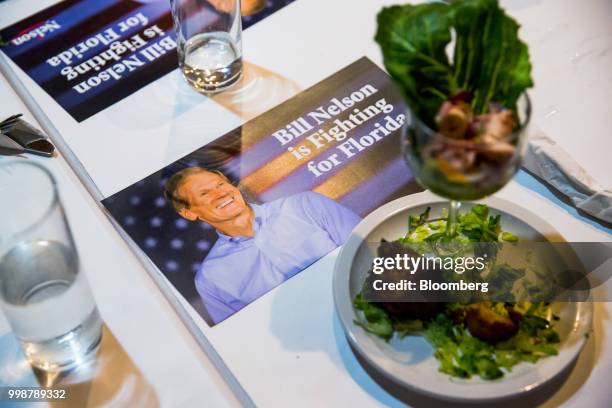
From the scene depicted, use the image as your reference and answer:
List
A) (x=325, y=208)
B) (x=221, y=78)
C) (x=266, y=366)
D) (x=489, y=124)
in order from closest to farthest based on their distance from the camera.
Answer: (x=489, y=124) → (x=266, y=366) → (x=325, y=208) → (x=221, y=78)

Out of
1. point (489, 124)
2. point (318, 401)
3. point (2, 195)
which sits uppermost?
point (489, 124)

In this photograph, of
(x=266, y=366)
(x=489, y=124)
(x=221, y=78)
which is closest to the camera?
(x=489, y=124)

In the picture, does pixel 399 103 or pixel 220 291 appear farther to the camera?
pixel 399 103

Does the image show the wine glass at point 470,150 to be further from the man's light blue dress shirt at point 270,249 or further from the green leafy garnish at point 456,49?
the man's light blue dress shirt at point 270,249

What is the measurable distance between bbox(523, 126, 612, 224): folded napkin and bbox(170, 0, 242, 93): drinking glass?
0.35 m

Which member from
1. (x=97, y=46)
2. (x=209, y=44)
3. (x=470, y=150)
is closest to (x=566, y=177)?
(x=470, y=150)

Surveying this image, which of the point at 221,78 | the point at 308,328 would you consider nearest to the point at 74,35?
the point at 221,78

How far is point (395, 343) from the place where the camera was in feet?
2.09

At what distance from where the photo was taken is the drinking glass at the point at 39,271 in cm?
59

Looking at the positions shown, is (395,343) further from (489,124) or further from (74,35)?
(74,35)

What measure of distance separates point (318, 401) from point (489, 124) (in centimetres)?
27

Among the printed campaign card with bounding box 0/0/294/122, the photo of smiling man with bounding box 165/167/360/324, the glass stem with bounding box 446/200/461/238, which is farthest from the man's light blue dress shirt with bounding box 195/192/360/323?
the printed campaign card with bounding box 0/0/294/122

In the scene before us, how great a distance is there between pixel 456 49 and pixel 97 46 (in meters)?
0.51

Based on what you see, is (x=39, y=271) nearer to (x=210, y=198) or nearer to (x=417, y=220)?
(x=210, y=198)
